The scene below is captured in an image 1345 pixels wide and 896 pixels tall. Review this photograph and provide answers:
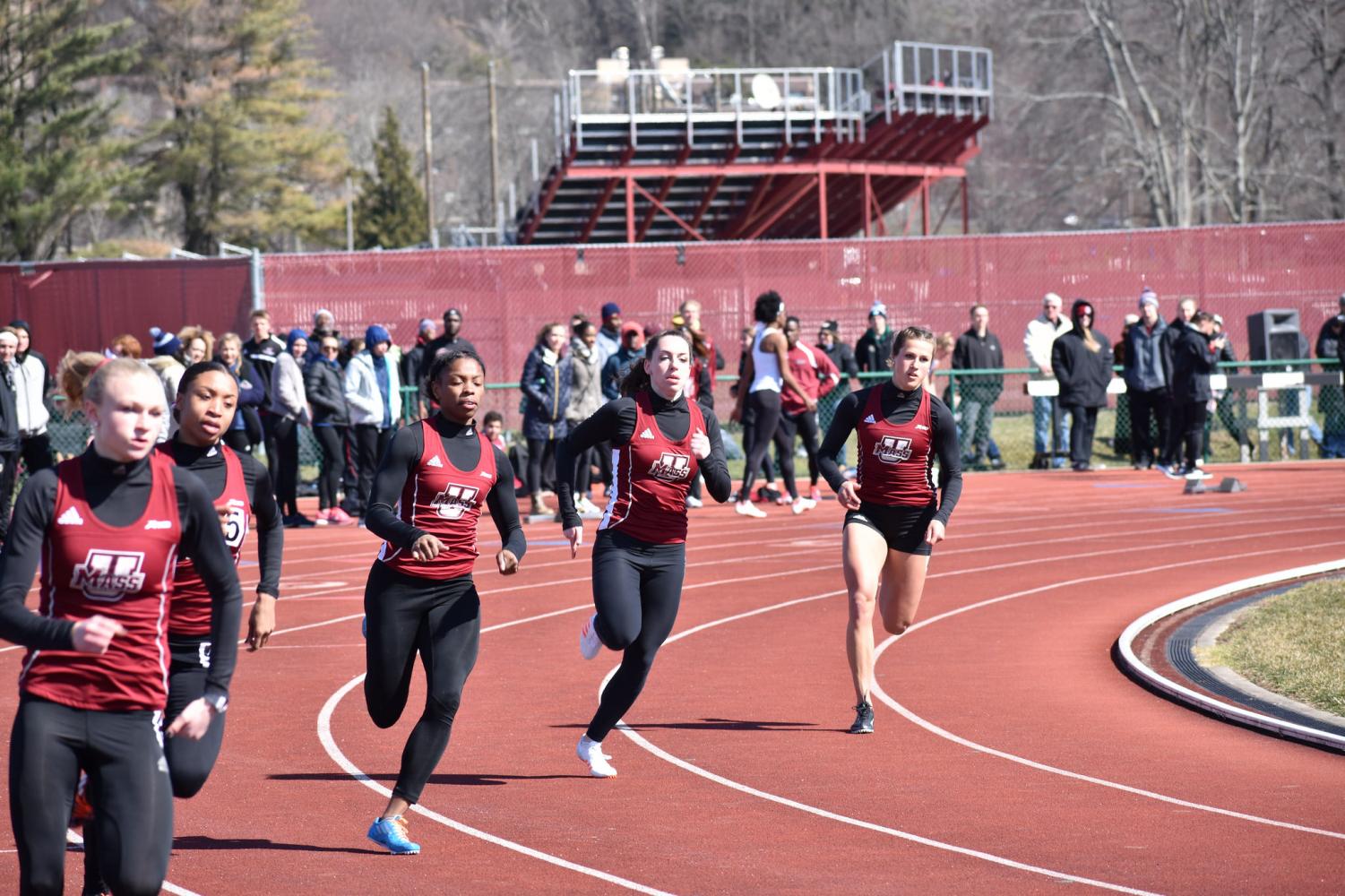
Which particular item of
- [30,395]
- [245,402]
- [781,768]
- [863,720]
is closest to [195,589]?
[781,768]

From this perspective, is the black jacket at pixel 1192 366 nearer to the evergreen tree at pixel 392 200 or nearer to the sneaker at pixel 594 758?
the sneaker at pixel 594 758

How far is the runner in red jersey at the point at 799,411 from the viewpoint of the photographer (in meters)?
18.4

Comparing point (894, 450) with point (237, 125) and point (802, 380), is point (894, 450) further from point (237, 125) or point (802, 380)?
point (237, 125)

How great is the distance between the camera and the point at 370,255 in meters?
26.6

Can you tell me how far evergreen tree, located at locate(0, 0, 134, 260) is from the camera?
5116cm

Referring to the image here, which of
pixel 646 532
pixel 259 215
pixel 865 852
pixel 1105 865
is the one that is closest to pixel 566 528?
pixel 646 532

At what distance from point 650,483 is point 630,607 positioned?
58 centimetres

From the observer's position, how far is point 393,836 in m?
6.59

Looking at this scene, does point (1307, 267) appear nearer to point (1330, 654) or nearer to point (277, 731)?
point (1330, 654)

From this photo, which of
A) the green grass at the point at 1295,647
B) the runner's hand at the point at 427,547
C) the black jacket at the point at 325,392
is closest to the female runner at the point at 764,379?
the black jacket at the point at 325,392

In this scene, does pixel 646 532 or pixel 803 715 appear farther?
pixel 803 715

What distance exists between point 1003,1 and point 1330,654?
54.2m

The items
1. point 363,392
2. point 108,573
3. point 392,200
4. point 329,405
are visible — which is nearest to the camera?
point 108,573

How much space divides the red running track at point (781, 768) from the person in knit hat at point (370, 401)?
4.28 meters
